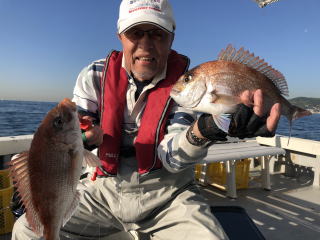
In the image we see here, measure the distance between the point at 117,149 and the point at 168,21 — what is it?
147 centimetres

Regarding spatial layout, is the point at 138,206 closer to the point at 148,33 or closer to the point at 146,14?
the point at 148,33

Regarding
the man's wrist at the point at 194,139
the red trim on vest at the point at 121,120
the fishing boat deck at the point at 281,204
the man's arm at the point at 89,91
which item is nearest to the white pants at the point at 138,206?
the red trim on vest at the point at 121,120

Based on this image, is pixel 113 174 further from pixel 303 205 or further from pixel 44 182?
pixel 303 205

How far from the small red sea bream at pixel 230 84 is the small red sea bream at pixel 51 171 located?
40.6 inches

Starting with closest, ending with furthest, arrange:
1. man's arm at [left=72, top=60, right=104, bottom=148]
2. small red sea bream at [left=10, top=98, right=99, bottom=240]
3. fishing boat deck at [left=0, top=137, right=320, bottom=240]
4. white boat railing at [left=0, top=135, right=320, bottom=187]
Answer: small red sea bream at [left=10, top=98, right=99, bottom=240] < man's arm at [left=72, top=60, right=104, bottom=148] < fishing boat deck at [left=0, top=137, right=320, bottom=240] < white boat railing at [left=0, top=135, right=320, bottom=187]

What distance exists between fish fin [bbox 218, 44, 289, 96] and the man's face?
80 cm

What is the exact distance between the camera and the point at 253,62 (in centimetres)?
253

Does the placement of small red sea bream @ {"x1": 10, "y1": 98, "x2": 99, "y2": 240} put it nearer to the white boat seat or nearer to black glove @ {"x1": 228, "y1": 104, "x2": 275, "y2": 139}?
black glove @ {"x1": 228, "y1": 104, "x2": 275, "y2": 139}

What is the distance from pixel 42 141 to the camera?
2.01m

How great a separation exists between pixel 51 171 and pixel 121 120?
4.28 feet

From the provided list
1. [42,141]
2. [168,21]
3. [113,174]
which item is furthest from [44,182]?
[168,21]

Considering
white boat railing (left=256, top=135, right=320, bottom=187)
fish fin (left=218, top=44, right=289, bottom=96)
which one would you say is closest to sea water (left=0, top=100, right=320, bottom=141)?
white boat railing (left=256, top=135, right=320, bottom=187)

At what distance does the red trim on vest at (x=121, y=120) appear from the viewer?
2986mm

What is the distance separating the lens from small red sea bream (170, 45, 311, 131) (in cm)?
232
